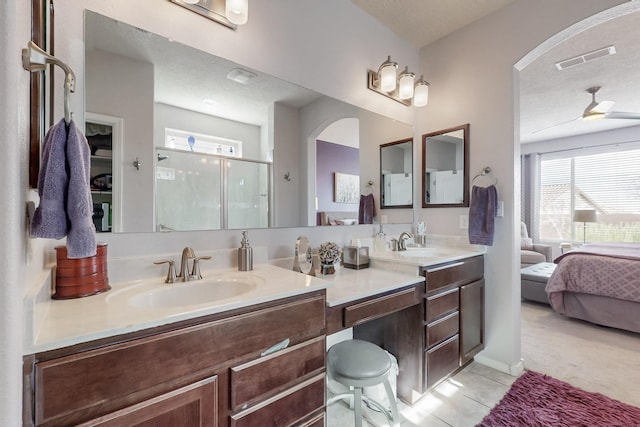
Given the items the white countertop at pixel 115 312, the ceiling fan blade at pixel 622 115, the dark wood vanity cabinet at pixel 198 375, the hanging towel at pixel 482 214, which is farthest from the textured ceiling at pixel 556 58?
the dark wood vanity cabinet at pixel 198 375

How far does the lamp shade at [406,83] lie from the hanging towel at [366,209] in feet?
Result: 2.95

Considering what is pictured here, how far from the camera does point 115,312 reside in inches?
32.9

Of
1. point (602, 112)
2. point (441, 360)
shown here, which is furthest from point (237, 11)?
point (602, 112)

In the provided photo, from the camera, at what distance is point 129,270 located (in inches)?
47.1

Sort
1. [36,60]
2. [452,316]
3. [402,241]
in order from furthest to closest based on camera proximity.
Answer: [402,241] < [452,316] < [36,60]

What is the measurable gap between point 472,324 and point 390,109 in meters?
1.79

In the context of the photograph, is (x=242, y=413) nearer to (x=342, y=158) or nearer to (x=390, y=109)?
(x=342, y=158)

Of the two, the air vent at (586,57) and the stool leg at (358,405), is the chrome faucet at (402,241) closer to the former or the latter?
the stool leg at (358,405)

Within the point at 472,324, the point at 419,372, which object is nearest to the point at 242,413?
the point at 419,372

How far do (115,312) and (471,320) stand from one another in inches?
85.5

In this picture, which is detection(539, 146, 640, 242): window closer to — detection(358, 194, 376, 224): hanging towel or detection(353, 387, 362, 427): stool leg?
detection(358, 194, 376, 224): hanging towel

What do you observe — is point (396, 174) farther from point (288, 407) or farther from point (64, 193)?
point (64, 193)

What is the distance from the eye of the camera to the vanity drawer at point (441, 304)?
1714mm

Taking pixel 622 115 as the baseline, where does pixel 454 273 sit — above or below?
below
